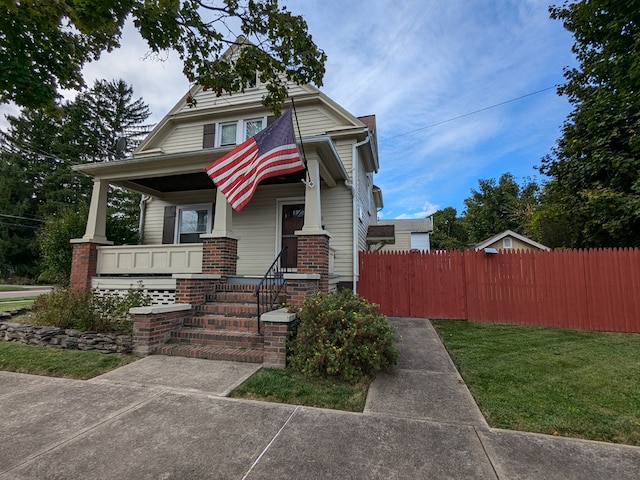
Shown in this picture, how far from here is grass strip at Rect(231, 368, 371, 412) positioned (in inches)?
129

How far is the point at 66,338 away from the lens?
529 centimetres

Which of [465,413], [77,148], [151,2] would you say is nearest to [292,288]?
[465,413]

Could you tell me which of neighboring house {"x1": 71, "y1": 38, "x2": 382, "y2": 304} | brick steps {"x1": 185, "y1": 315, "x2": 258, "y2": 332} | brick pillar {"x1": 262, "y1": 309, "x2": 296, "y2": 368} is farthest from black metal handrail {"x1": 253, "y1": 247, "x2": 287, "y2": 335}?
brick pillar {"x1": 262, "y1": 309, "x2": 296, "y2": 368}

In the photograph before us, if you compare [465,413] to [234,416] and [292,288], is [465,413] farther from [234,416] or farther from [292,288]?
[292,288]

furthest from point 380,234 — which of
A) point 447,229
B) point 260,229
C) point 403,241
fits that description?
point 447,229

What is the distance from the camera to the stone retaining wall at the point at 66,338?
5039 mm

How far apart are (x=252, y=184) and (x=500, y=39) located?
327 inches

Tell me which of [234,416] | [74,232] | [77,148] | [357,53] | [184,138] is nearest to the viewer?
[234,416]

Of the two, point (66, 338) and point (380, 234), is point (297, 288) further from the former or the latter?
point (380, 234)

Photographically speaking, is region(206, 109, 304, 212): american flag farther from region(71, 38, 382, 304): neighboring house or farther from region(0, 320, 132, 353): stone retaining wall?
region(0, 320, 132, 353): stone retaining wall

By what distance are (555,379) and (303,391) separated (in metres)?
3.24

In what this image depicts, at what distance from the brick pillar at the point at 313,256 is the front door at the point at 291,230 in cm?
247

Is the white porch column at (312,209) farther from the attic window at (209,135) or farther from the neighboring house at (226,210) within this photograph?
the attic window at (209,135)

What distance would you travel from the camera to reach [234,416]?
296 centimetres
